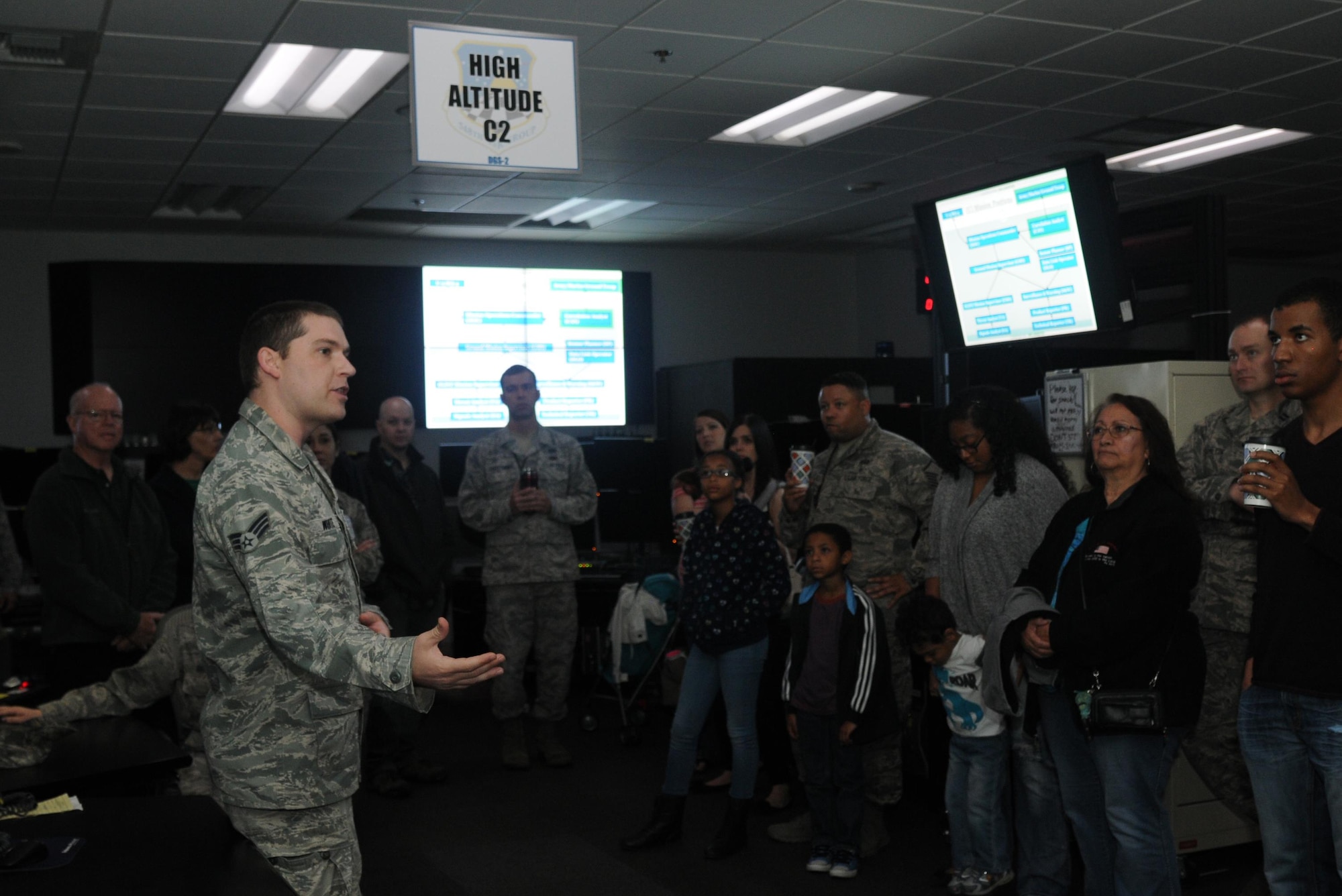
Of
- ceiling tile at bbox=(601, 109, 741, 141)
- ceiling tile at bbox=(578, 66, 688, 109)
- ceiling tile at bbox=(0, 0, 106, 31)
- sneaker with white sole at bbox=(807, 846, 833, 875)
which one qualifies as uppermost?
ceiling tile at bbox=(0, 0, 106, 31)

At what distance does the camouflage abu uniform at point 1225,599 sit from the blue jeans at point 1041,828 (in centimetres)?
48

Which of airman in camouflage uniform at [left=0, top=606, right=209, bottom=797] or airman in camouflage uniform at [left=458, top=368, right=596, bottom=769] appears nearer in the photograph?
airman in camouflage uniform at [left=0, top=606, right=209, bottom=797]

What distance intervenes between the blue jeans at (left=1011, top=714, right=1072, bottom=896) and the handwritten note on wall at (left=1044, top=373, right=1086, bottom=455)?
1124mm

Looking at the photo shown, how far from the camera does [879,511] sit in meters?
4.19

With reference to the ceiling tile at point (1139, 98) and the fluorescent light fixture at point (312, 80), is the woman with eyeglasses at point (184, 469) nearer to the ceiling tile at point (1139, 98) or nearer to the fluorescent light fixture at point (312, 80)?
the fluorescent light fixture at point (312, 80)

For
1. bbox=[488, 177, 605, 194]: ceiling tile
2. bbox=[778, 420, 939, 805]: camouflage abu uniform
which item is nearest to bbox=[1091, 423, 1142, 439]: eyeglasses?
bbox=[778, 420, 939, 805]: camouflage abu uniform

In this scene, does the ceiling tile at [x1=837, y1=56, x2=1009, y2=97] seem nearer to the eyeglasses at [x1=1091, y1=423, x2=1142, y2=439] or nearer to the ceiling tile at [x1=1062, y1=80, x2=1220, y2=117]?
the ceiling tile at [x1=1062, y1=80, x2=1220, y2=117]

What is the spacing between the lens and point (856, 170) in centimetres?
736

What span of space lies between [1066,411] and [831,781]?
4.82 feet

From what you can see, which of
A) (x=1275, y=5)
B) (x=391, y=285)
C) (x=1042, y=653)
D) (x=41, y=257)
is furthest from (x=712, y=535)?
(x=41, y=257)

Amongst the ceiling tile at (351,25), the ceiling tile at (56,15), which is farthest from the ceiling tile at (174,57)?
the ceiling tile at (351,25)

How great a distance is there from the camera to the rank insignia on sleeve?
1.88m

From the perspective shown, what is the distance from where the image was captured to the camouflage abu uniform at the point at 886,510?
13.6 feet

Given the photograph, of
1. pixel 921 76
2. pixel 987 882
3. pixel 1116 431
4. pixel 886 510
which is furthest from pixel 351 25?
pixel 987 882
